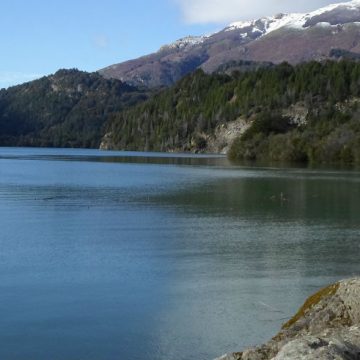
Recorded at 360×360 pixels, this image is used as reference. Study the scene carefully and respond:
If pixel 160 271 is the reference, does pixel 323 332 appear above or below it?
above

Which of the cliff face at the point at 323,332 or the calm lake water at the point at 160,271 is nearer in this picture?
the cliff face at the point at 323,332

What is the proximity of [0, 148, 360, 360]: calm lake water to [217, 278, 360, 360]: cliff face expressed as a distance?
16.5 feet

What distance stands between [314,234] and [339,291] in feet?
78.5

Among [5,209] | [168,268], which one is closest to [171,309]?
[168,268]

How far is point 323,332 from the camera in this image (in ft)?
29.1

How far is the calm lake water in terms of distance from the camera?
52.4ft

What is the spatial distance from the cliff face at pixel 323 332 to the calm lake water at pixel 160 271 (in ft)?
16.5

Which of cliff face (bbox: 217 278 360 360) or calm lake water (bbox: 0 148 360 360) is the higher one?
cliff face (bbox: 217 278 360 360)

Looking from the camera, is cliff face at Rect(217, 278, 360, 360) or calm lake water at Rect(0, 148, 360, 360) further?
calm lake water at Rect(0, 148, 360, 360)

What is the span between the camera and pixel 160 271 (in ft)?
77.9

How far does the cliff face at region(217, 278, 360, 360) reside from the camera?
651 cm

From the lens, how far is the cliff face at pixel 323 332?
6510mm

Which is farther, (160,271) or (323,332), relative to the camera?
(160,271)

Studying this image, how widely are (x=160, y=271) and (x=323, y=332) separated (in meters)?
15.2
